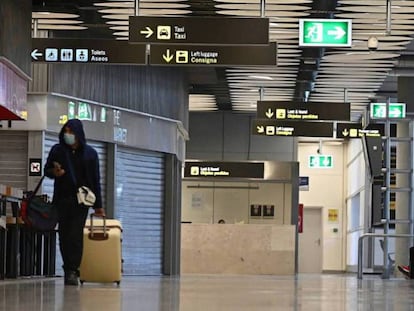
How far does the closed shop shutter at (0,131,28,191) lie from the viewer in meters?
15.5

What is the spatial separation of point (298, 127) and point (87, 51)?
809 cm

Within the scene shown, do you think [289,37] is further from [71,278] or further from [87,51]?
[71,278]

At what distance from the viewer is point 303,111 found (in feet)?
66.1

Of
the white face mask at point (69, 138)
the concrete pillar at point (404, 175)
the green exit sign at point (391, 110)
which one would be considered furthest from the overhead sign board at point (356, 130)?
the white face mask at point (69, 138)

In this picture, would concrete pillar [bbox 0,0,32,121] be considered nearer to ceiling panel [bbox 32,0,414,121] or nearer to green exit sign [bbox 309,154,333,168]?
ceiling panel [bbox 32,0,414,121]

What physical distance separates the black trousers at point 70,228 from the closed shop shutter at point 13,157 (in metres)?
6.45

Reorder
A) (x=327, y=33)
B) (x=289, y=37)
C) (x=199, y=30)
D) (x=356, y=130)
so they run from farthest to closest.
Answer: (x=356, y=130)
(x=289, y=37)
(x=327, y=33)
(x=199, y=30)

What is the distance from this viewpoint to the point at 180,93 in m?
19.5

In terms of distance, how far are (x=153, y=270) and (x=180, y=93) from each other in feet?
11.0

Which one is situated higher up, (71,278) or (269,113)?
(269,113)

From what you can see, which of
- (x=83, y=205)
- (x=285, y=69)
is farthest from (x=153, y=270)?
(x=83, y=205)

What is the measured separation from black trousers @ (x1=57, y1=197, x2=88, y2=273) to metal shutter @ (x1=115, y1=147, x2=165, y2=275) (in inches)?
327

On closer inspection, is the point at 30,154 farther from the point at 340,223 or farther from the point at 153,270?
the point at 340,223

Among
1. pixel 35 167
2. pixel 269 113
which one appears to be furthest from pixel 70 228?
pixel 269 113
